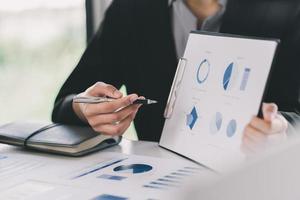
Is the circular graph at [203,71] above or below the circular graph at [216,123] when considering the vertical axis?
above

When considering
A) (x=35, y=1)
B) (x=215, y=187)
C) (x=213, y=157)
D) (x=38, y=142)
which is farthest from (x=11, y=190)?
(x=35, y=1)

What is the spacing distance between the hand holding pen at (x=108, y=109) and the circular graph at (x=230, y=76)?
0.18m

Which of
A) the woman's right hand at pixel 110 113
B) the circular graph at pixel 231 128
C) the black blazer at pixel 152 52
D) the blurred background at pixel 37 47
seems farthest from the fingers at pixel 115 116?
the blurred background at pixel 37 47

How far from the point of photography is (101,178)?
32.3 inches

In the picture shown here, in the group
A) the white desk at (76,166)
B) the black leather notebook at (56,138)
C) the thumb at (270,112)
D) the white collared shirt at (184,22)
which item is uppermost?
the white collared shirt at (184,22)

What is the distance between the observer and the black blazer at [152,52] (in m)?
1.14

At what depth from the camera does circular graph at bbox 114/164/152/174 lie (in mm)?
852

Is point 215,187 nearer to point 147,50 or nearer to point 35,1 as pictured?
point 147,50

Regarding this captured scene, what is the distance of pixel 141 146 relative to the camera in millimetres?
1038

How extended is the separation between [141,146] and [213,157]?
0.24 metres

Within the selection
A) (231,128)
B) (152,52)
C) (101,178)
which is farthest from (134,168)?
(152,52)

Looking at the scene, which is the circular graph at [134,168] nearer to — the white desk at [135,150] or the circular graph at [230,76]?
the white desk at [135,150]

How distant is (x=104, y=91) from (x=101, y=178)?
25 centimetres

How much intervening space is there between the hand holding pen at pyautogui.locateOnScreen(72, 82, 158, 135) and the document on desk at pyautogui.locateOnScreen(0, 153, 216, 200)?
0.07 metres
